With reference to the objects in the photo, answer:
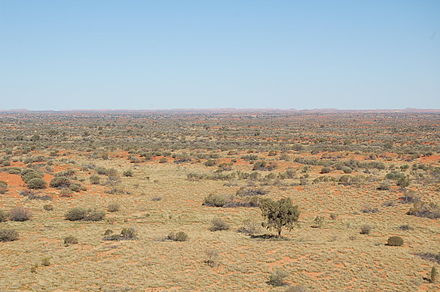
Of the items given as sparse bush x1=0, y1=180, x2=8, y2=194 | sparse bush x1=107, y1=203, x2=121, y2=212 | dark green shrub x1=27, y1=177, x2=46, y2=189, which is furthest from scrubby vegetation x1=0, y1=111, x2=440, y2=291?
sparse bush x1=0, y1=180, x2=8, y2=194

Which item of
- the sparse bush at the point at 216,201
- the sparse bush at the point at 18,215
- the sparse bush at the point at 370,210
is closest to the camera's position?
the sparse bush at the point at 18,215

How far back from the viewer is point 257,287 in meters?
14.0

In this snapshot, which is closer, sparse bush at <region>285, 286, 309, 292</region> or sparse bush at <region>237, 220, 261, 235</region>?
sparse bush at <region>285, 286, 309, 292</region>

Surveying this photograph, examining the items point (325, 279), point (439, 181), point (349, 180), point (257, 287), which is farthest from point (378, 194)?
point (257, 287)

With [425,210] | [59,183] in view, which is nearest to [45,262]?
[59,183]

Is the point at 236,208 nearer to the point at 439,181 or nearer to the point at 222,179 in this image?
the point at 222,179

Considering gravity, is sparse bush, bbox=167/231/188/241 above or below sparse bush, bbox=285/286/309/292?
below

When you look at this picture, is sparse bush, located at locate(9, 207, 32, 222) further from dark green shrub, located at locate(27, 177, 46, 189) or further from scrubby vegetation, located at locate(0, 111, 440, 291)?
dark green shrub, located at locate(27, 177, 46, 189)

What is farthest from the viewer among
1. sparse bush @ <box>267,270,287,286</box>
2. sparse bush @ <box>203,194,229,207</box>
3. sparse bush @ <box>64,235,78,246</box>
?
sparse bush @ <box>203,194,229,207</box>

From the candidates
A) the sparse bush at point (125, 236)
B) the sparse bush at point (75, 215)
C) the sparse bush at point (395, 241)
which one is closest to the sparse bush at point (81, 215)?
the sparse bush at point (75, 215)

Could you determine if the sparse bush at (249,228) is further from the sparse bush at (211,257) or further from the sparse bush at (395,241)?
the sparse bush at (395,241)

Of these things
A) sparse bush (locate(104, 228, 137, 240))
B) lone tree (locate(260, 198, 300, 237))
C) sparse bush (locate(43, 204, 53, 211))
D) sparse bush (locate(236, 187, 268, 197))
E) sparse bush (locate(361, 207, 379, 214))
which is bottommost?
sparse bush (locate(361, 207, 379, 214))

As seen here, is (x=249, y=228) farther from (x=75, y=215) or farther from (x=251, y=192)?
(x=75, y=215)

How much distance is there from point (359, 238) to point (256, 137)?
213ft
